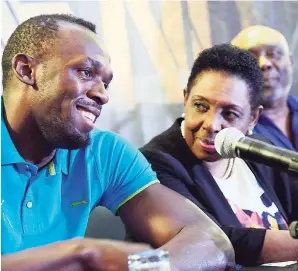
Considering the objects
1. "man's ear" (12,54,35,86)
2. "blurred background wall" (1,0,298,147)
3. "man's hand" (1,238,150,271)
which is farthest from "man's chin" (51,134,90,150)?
"blurred background wall" (1,0,298,147)

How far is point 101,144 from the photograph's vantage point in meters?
1.50

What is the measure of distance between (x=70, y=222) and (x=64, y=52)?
450 millimetres

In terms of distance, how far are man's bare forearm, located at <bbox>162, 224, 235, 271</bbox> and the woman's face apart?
419 millimetres

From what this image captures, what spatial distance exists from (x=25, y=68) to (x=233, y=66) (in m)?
0.73

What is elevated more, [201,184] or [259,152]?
[259,152]

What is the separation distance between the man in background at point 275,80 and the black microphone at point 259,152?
1192 millimetres

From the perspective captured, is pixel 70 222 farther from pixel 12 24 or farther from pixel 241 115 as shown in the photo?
pixel 12 24

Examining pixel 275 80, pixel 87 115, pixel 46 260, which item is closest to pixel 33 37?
pixel 87 115

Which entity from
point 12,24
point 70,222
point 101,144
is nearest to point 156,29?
point 12,24

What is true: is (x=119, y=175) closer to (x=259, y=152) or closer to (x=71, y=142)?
(x=71, y=142)

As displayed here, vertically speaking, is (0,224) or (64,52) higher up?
(64,52)

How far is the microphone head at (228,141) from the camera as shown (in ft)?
3.39

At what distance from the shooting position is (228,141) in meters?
1.05

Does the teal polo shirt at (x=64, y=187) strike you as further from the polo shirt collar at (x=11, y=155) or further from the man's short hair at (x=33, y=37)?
the man's short hair at (x=33, y=37)
